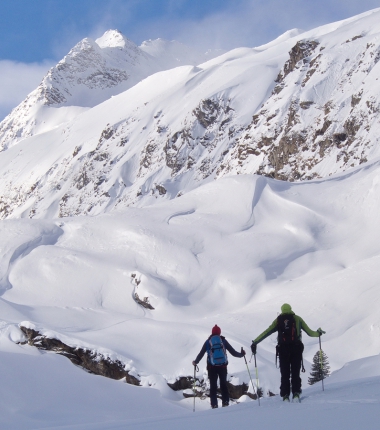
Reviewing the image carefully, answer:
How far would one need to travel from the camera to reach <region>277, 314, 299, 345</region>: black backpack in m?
7.75

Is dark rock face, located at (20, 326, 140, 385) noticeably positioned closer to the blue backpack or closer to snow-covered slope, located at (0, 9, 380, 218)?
the blue backpack

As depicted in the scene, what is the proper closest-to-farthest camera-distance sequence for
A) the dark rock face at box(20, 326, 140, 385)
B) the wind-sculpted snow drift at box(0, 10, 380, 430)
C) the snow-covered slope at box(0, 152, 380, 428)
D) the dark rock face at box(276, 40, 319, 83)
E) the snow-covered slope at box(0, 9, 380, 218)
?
the wind-sculpted snow drift at box(0, 10, 380, 430), the dark rock face at box(20, 326, 140, 385), the snow-covered slope at box(0, 152, 380, 428), the snow-covered slope at box(0, 9, 380, 218), the dark rock face at box(276, 40, 319, 83)

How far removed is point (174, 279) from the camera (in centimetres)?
3170

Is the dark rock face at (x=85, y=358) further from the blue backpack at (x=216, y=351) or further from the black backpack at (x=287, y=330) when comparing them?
the black backpack at (x=287, y=330)

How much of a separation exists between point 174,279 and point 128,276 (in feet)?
9.13

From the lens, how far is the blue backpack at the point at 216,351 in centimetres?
940

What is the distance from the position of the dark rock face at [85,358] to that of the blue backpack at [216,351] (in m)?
8.60

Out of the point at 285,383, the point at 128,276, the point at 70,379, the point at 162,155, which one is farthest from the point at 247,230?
the point at 162,155

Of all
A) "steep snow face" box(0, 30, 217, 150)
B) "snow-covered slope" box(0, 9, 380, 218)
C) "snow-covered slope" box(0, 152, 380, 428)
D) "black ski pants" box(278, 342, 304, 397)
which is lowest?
"black ski pants" box(278, 342, 304, 397)

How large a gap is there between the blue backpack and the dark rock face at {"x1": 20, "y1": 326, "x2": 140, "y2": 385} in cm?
860

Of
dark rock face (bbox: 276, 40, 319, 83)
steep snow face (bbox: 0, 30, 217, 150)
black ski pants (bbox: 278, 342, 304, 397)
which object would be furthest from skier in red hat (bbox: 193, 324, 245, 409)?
steep snow face (bbox: 0, 30, 217, 150)

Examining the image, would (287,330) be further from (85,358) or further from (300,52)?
(300,52)

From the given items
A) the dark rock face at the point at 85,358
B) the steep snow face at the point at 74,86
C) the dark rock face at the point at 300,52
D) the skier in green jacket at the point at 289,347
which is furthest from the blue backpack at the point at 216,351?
the steep snow face at the point at 74,86

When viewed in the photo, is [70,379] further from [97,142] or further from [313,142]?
[97,142]
